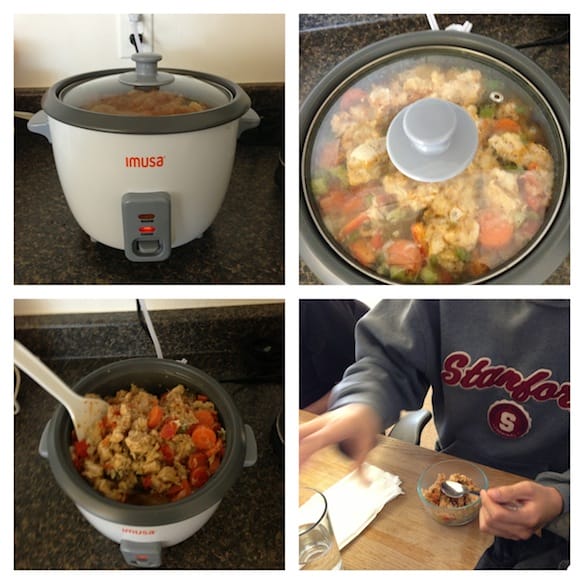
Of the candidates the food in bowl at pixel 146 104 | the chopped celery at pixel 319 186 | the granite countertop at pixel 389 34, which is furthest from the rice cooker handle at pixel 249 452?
the food in bowl at pixel 146 104

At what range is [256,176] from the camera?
1.09 metres

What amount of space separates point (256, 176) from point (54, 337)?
0.44 metres

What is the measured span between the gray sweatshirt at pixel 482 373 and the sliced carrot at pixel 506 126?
0.25 m

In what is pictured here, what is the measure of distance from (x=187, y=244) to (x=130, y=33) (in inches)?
15.2

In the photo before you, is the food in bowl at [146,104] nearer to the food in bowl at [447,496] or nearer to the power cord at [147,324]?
the power cord at [147,324]

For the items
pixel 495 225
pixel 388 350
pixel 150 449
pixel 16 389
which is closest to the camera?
pixel 495 225

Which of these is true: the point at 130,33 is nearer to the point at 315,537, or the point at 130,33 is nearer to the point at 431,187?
the point at 431,187

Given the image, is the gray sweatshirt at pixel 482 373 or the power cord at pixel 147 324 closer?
the gray sweatshirt at pixel 482 373

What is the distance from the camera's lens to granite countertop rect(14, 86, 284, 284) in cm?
89

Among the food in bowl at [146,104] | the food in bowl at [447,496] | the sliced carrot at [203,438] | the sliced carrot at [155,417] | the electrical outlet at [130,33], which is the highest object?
the electrical outlet at [130,33]

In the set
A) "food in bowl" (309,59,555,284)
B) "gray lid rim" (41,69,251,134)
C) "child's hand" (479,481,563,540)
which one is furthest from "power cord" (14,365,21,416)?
"child's hand" (479,481,563,540)

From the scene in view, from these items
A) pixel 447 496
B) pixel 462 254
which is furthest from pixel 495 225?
pixel 447 496

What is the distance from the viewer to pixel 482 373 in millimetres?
923

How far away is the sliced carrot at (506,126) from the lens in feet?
2.34
